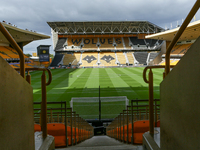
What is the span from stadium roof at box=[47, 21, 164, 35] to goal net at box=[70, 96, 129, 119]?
39986 millimetres

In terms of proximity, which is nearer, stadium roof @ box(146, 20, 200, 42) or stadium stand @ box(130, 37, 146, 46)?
stadium roof @ box(146, 20, 200, 42)

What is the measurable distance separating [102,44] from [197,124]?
53945 millimetres

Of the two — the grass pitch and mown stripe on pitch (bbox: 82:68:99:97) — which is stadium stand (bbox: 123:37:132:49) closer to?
the grass pitch

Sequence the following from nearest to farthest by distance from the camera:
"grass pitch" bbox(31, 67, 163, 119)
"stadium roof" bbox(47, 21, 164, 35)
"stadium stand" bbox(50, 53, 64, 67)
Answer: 1. "grass pitch" bbox(31, 67, 163, 119)
2. "stadium stand" bbox(50, 53, 64, 67)
3. "stadium roof" bbox(47, 21, 164, 35)

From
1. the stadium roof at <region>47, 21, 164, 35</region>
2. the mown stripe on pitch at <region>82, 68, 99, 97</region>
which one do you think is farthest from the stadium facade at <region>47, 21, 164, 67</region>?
the mown stripe on pitch at <region>82, 68, 99, 97</region>

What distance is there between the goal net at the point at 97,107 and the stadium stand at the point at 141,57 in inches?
1468

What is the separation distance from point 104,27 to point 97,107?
44634mm

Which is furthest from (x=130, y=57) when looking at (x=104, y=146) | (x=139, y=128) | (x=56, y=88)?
(x=104, y=146)

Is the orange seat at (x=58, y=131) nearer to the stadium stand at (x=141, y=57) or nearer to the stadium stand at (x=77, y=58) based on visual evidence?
the stadium stand at (x=77, y=58)

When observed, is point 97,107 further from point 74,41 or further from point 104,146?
point 74,41

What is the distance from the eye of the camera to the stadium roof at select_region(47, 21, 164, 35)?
4656 centimetres

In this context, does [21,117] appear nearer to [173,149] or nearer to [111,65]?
[173,149]

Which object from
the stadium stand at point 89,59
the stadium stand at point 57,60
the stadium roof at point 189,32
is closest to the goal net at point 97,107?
the stadium roof at point 189,32

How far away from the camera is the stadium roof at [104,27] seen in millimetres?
46562
